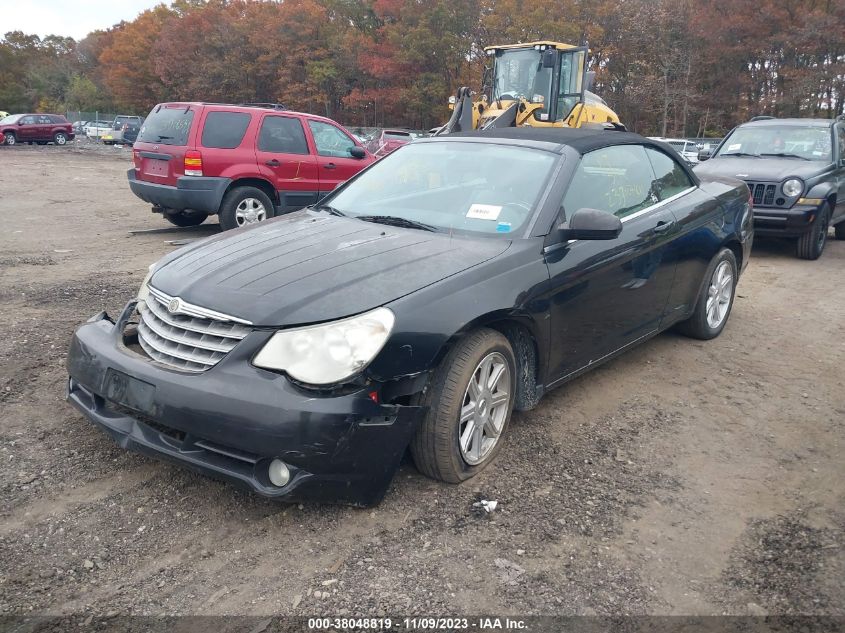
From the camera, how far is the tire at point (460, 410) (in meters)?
3.10

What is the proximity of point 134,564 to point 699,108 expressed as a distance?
44499 millimetres

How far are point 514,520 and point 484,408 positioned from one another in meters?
0.55

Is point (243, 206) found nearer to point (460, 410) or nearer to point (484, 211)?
point (484, 211)

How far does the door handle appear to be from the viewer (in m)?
4.49

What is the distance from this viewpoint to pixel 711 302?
547 cm

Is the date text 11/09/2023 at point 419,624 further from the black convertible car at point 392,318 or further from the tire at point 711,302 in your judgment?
the tire at point 711,302

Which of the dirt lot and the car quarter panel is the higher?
the car quarter panel

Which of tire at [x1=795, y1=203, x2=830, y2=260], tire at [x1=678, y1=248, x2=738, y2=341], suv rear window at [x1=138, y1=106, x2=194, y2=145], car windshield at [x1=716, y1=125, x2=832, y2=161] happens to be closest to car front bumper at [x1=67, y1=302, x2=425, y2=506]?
tire at [x1=678, y1=248, x2=738, y2=341]

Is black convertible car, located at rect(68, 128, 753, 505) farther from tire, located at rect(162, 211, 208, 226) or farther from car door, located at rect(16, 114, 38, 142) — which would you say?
car door, located at rect(16, 114, 38, 142)

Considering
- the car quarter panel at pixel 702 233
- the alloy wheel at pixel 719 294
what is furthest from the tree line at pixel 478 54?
the alloy wheel at pixel 719 294

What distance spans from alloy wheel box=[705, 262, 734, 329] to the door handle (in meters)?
0.96

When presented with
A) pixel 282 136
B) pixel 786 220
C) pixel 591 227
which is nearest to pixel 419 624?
pixel 591 227

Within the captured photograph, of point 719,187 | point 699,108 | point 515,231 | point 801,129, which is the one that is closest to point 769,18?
point 699,108

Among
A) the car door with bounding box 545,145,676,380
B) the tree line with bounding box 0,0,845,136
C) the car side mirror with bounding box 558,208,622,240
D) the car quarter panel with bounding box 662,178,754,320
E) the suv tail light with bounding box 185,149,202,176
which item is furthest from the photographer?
the tree line with bounding box 0,0,845,136
